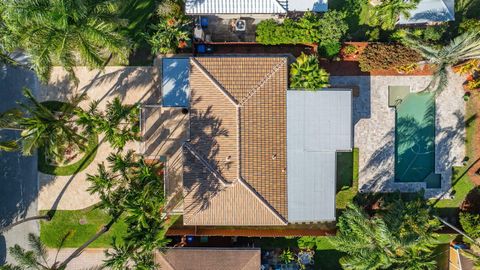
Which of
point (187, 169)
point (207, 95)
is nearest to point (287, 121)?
point (207, 95)

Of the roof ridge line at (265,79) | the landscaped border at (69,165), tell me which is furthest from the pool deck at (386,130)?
the landscaped border at (69,165)

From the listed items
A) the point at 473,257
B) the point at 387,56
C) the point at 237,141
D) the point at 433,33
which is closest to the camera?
the point at 237,141

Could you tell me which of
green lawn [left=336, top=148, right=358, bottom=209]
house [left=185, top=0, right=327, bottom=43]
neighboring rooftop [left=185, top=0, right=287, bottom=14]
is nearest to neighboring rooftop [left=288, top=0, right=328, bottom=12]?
house [left=185, top=0, right=327, bottom=43]

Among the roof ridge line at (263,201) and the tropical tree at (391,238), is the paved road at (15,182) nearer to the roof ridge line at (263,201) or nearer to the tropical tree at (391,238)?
the roof ridge line at (263,201)

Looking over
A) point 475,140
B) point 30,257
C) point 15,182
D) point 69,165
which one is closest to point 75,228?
point 30,257

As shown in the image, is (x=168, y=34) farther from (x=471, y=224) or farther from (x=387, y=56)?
(x=471, y=224)

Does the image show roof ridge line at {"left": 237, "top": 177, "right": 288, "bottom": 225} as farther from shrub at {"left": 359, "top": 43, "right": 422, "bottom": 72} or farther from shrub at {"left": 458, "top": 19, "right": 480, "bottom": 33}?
shrub at {"left": 458, "top": 19, "right": 480, "bottom": 33}
